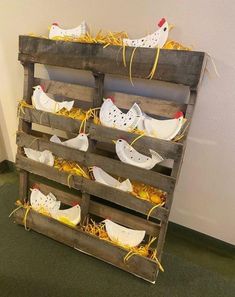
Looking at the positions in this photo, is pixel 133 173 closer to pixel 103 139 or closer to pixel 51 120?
pixel 103 139

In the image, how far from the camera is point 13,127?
6.61ft

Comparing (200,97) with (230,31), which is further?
(200,97)

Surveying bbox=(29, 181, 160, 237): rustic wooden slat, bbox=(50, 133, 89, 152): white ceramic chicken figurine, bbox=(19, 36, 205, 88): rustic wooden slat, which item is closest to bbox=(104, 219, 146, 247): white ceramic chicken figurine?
bbox=(29, 181, 160, 237): rustic wooden slat

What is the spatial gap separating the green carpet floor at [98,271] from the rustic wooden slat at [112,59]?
1.06 meters

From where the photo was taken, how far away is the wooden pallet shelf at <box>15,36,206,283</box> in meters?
1.14

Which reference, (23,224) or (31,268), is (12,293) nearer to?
(31,268)

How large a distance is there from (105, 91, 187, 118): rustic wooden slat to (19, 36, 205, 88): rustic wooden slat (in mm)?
121

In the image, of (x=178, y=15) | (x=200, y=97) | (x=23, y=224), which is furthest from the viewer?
(x=23, y=224)

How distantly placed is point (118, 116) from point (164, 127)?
0.77ft

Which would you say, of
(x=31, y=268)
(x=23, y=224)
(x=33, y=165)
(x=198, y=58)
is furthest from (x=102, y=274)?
(x=198, y=58)

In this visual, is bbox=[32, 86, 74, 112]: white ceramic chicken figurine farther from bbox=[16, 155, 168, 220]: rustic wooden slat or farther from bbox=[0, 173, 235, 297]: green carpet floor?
bbox=[0, 173, 235, 297]: green carpet floor

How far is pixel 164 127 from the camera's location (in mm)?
1211

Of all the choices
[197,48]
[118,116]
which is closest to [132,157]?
[118,116]

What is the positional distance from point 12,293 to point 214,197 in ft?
3.98
